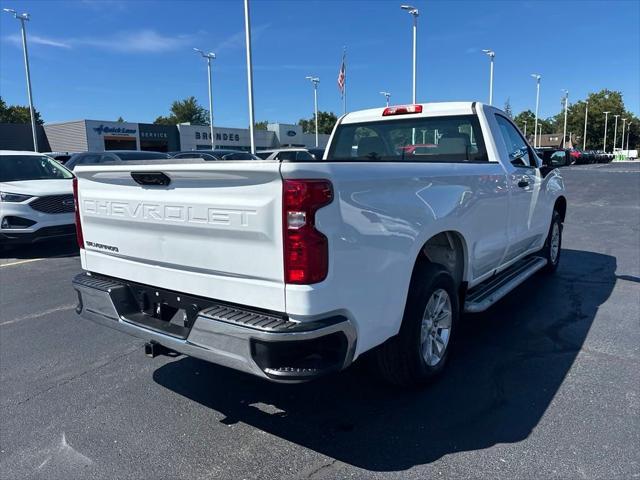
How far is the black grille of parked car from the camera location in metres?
8.09

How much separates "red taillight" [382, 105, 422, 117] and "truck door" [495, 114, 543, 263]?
2.63 feet

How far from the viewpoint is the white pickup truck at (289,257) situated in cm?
245

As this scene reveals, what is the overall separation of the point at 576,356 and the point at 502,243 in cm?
113

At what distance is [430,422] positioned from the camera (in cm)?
314

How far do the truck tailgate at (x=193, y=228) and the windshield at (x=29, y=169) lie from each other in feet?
21.7

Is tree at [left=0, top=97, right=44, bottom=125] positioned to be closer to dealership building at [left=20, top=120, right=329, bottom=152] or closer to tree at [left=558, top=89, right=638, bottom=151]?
dealership building at [left=20, top=120, right=329, bottom=152]

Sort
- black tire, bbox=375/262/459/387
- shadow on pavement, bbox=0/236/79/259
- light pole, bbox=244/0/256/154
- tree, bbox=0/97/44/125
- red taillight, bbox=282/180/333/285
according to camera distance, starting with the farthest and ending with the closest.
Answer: tree, bbox=0/97/44/125
light pole, bbox=244/0/256/154
shadow on pavement, bbox=0/236/79/259
black tire, bbox=375/262/459/387
red taillight, bbox=282/180/333/285

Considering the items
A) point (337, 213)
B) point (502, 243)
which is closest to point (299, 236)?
point (337, 213)

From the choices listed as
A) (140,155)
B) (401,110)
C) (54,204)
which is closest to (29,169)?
(54,204)

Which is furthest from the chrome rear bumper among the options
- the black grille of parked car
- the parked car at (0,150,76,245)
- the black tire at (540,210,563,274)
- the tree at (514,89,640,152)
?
the tree at (514,89,640,152)

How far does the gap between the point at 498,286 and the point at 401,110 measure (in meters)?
1.93

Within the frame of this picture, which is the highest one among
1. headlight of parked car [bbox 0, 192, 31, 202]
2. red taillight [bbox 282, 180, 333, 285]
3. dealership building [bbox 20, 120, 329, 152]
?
dealership building [bbox 20, 120, 329, 152]

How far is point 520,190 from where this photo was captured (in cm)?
493

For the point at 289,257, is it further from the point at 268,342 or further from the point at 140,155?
the point at 140,155
